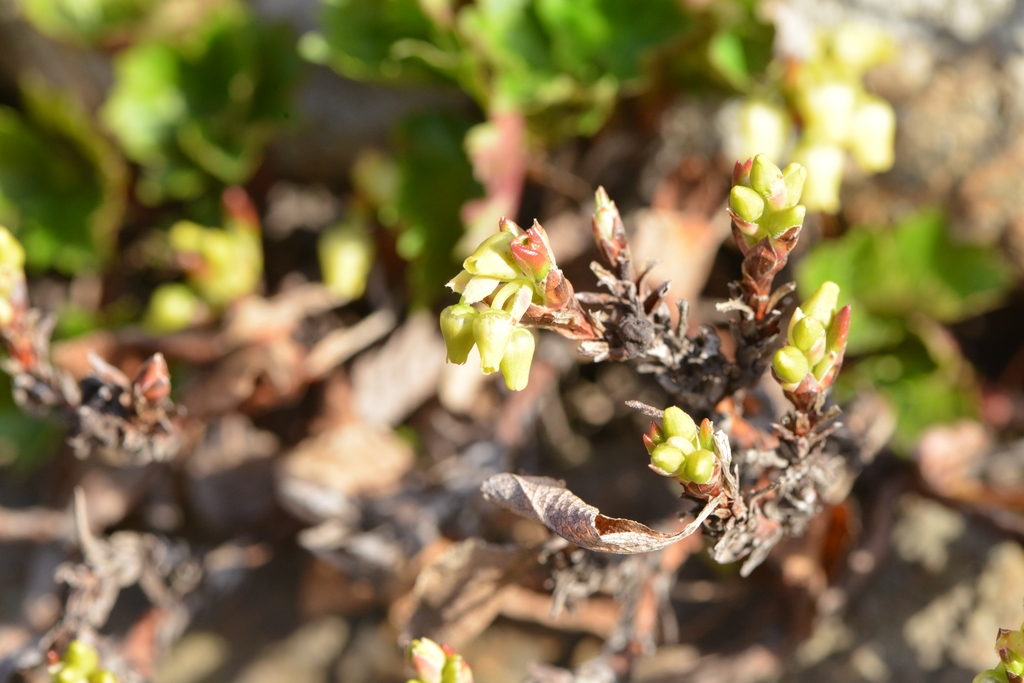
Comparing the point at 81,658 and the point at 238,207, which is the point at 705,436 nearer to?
the point at 81,658

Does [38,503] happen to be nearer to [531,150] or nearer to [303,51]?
[303,51]

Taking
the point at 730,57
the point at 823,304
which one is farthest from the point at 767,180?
the point at 730,57

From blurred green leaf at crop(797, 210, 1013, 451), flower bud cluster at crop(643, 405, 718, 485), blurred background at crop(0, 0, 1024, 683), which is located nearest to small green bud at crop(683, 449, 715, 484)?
flower bud cluster at crop(643, 405, 718, 485)

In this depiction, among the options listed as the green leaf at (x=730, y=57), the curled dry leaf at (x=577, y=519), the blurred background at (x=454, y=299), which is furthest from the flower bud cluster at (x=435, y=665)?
the green leaf at (x=730, y=57)

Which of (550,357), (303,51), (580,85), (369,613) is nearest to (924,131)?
(580,85)

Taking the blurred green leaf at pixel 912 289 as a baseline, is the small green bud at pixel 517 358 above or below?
above

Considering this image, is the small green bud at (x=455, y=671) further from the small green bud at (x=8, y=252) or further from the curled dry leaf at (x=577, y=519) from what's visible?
the small green bud at (x=8, y=252)
